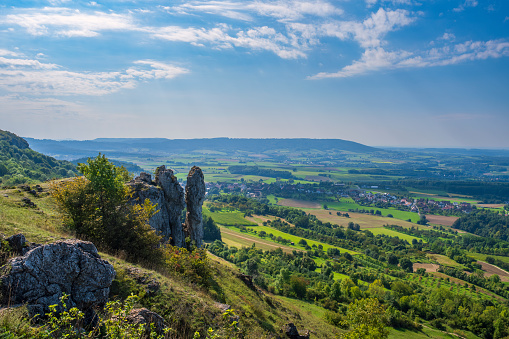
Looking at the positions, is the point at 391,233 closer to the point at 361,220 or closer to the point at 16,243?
the point at 361,220

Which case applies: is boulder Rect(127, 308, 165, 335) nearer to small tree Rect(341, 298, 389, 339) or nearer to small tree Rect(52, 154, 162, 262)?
small tree Rect(52, 154, 162, 262)

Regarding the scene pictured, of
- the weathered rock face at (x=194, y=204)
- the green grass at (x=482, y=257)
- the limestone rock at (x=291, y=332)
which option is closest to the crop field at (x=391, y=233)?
the green grass at (x=482, y=257)

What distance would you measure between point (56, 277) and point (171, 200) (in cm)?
2447

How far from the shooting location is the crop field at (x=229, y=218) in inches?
4846

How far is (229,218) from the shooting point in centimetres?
13112

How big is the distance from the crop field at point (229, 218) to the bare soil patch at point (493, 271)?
8717cm

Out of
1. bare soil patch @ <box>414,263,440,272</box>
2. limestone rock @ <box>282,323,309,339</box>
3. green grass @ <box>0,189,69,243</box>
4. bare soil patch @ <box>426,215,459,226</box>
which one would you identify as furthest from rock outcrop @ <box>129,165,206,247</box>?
bare soil patch @ <box>426,215,459,226</box>

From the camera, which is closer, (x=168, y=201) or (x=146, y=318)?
(x=146, y=318)

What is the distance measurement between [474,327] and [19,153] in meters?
158

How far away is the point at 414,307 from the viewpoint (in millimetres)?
57094

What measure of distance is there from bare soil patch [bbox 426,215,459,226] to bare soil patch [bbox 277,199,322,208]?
65.7m

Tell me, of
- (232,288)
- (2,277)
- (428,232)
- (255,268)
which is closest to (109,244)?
(2,277)

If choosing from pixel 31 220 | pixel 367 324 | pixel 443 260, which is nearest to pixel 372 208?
pixel 443 260

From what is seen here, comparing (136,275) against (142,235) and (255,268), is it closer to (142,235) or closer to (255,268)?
(142,235)
